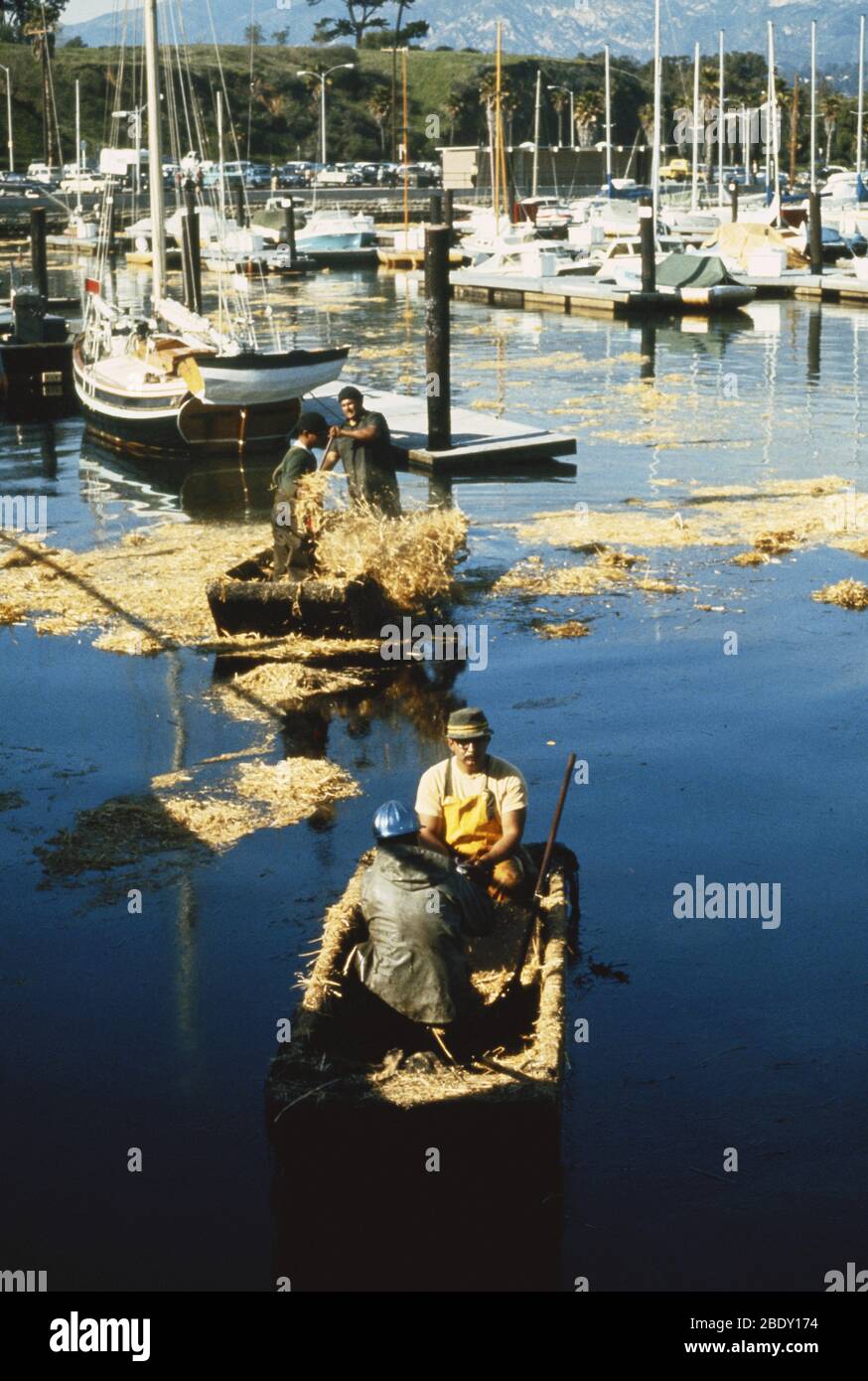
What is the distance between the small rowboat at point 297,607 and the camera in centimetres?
1697

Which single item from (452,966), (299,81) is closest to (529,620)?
(452,966)

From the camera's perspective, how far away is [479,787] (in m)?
9.91

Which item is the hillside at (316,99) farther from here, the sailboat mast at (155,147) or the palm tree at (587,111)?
the sailboat mast at (155,147)

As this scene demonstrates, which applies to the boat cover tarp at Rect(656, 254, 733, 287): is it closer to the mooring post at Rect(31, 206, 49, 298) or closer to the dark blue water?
the mooring post at Rect(31, 206, 49, 298)

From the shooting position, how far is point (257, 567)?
1781 cm

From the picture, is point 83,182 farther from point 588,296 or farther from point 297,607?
point 297,607

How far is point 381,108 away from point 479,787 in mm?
144034

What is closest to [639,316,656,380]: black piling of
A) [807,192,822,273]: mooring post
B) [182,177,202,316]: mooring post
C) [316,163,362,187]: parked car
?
[807,192,822,273]: mooring post

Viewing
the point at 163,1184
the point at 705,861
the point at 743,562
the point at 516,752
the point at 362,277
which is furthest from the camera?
the point at 362,277

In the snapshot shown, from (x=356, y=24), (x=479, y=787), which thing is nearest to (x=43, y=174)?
(x=356, y=24)

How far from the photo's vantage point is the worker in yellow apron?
970 cm

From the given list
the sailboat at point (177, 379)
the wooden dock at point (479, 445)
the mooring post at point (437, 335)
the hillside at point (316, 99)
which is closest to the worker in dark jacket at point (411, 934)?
the wooden dock at point (479, 445)
